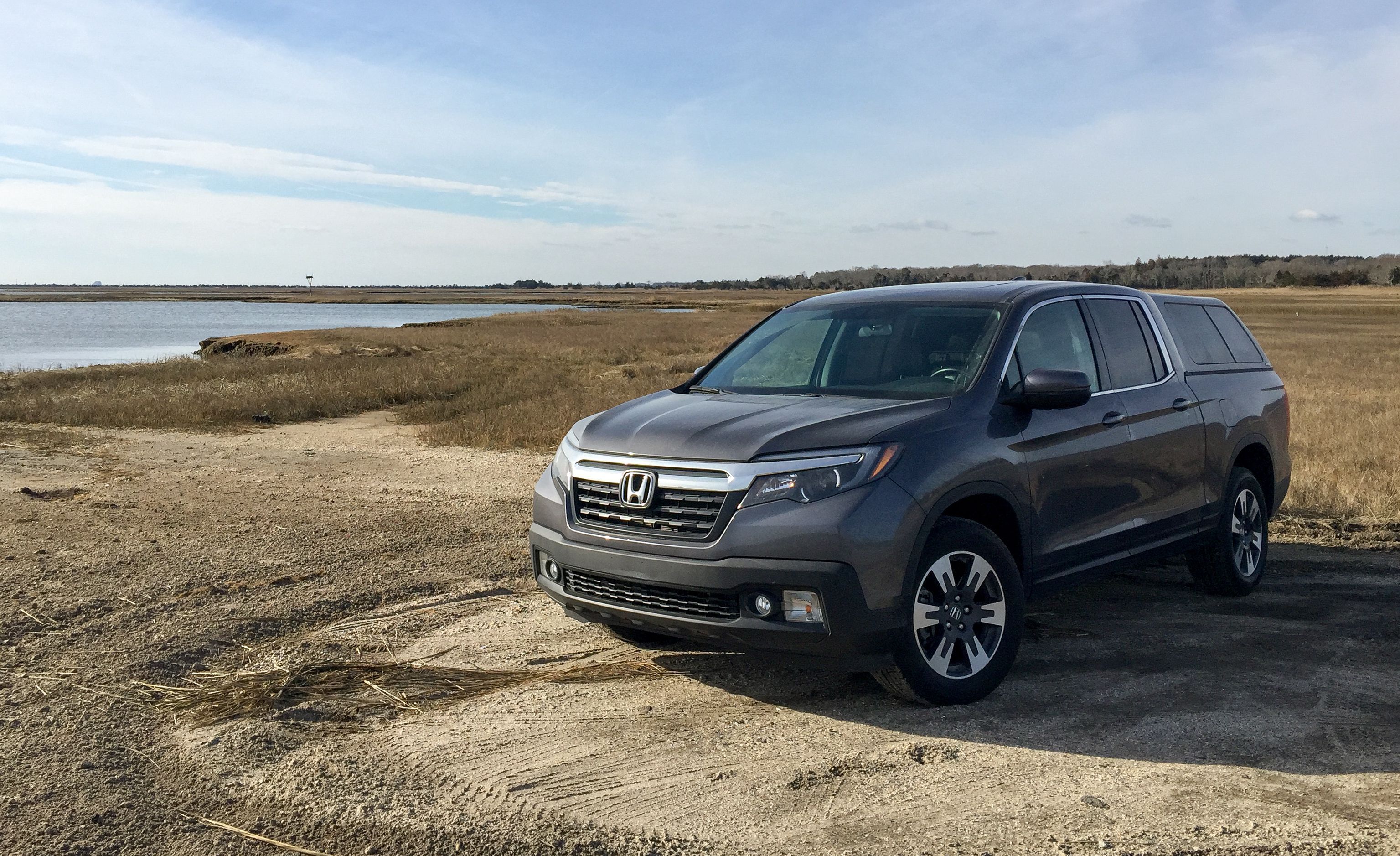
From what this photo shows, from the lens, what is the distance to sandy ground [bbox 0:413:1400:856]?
3.64m

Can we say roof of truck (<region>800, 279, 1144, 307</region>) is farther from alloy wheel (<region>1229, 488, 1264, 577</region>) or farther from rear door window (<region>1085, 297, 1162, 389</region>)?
alloy wheel (<region>1229, 488, 1264, 577</region>)

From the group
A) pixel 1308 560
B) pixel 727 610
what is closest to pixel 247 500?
pixel 727 610

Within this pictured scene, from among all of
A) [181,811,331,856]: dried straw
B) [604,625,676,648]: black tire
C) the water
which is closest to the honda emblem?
[604,625,676,648]: black tire

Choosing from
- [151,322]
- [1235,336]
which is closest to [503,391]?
[1235,336]

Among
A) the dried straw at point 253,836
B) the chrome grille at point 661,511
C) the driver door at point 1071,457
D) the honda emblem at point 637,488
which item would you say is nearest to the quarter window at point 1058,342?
the driver door at point 1071,457

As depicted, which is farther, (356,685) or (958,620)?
(356,685)

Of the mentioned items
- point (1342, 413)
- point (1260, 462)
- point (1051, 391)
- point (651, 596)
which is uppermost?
point (1051, 391)

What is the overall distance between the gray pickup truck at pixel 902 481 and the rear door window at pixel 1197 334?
0.23ft

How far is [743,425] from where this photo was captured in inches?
187

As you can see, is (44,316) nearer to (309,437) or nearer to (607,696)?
(309,437)

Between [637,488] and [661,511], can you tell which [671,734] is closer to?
[661,511]

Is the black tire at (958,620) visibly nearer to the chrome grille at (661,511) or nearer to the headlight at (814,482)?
the headlight at (814,482)

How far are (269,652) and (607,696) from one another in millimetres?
1854

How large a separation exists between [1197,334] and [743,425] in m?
3.70
